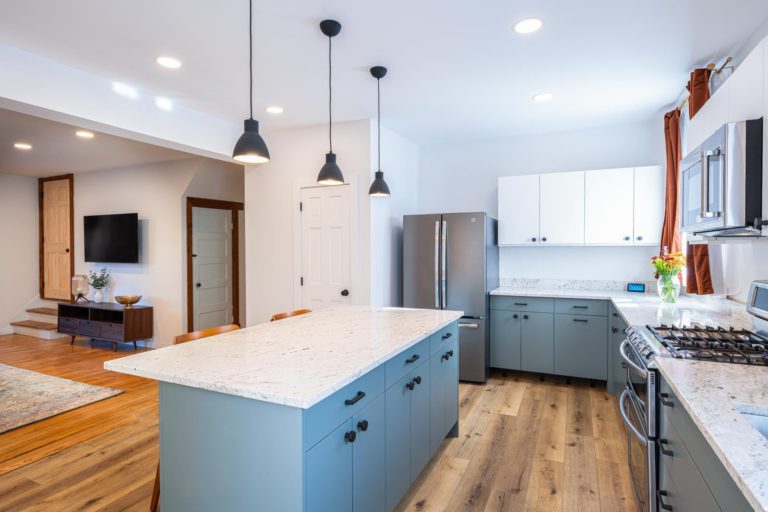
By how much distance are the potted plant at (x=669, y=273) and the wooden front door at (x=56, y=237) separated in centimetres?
797

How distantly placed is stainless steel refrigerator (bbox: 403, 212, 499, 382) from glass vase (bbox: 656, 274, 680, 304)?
144 centimetres

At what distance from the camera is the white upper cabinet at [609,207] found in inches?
159

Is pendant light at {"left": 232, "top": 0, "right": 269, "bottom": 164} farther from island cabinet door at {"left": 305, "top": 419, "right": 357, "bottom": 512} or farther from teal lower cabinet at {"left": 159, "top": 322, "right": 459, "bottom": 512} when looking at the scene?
island cabinet door at {"left": 305, "top": 419, "right": 357, "bottom": 512}

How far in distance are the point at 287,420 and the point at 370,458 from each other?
0.57 metres

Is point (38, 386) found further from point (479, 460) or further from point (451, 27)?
point (451, 27)

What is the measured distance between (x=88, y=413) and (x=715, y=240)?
465 centimetres

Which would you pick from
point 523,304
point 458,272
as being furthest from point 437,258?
point 523,304

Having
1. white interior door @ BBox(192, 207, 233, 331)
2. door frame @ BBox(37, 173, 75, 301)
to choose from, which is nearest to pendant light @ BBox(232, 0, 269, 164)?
white interior door @ BBox(192, 207, 233, 331)

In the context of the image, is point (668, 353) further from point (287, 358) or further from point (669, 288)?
point (669, 288)

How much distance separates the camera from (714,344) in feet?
6.27

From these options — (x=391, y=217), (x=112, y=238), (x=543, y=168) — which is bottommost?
(x=112, y=238)

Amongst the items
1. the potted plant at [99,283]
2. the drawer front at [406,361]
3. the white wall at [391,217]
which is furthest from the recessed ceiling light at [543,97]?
the potted plant at [99,283]

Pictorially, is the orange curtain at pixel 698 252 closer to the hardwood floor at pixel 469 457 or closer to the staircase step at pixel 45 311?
the hardwood floor at pixel 469 457

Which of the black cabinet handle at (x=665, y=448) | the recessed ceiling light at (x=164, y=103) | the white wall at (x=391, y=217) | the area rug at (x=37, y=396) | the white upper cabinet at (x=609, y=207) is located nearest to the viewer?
the black cabinet handle at (x=665, y=448)
